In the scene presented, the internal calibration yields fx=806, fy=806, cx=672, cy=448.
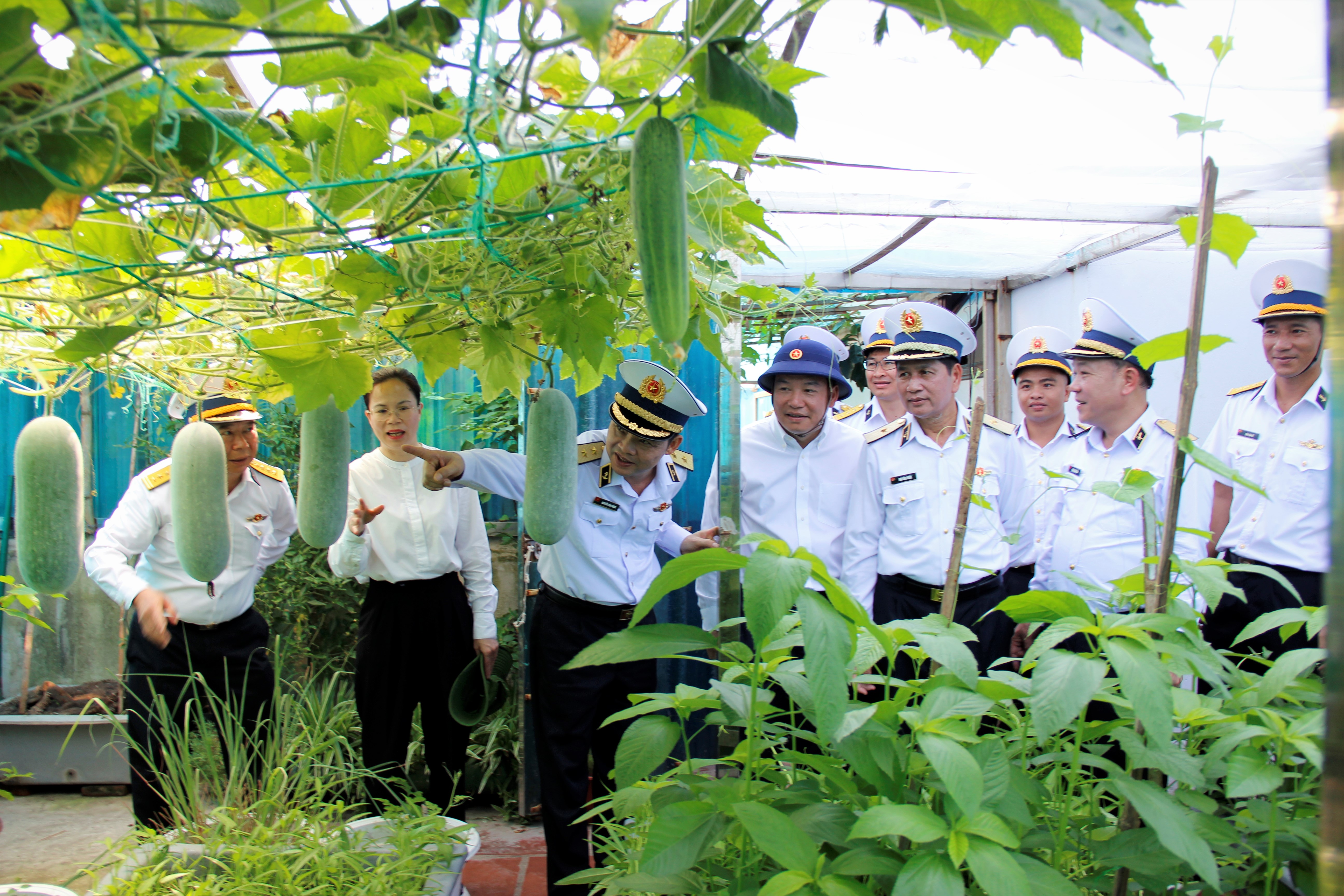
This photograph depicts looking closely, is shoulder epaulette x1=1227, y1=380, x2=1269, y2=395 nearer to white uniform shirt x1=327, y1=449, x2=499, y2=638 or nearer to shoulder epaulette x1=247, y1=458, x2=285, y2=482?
white uniform shirt x1=327, y1=449, x2=499, y2=638

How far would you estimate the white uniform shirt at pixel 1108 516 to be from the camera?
3037 millimetres

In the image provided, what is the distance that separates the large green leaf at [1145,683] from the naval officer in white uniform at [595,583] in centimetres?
165

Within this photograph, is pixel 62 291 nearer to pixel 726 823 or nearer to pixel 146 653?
pixel 726 823

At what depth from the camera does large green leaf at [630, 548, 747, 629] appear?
88 cm

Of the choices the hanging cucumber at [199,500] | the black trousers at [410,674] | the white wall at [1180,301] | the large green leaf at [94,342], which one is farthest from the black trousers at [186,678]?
the white wall at [1180,301]

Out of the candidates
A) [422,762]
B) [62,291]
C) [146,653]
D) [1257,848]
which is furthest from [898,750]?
[422,762]

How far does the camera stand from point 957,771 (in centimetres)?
82

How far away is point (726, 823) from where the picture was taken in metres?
0.97

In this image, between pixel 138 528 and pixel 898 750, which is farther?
pixel 138 528

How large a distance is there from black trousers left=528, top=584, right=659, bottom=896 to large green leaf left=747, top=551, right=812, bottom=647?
5.95 feet

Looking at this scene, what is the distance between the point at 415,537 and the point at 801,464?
4.98ft

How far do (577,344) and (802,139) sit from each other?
219cm

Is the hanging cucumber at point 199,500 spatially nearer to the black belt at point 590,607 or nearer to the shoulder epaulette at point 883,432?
the black belt at point 590,607

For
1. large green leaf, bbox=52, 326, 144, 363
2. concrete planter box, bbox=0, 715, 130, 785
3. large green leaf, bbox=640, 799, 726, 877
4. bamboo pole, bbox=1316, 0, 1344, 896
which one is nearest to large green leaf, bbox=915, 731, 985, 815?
large green leaf, bbox=640, 799, 726, 877
